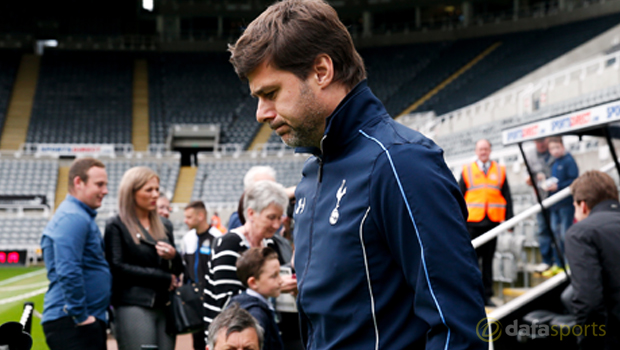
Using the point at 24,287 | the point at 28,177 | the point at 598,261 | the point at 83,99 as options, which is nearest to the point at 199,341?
the point at 24,287

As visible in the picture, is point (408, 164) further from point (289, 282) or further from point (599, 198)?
point (599, 198)

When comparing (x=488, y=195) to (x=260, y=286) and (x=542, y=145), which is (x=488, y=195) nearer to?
(x=542, y=145)

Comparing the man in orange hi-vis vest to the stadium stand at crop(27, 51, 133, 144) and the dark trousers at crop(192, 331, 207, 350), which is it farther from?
the stadium stand at crop(27, 51, 133, 144)

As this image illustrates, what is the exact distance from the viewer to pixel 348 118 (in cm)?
126

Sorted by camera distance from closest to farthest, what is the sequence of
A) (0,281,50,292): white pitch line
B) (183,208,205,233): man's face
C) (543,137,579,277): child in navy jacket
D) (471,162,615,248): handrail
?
(0,281,50,292): white pitch line
(543,137,579,277): child in navy jacket
(471,162,615,248): handrail
(183,208,205,233): man's face

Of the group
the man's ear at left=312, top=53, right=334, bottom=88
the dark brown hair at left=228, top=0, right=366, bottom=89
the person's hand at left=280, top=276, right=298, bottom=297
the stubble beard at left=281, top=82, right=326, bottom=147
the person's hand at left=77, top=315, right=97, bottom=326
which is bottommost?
the person's hand at left=77, top=315, right=97, bottom=326

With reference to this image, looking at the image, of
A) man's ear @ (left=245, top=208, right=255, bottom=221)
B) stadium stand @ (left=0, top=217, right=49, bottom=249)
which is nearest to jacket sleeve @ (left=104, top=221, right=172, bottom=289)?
man's ear @ (left=245, top=208, right=255, bottom=221)

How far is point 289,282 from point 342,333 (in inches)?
61.4

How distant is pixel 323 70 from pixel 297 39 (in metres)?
0.09

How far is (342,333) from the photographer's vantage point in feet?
3.85

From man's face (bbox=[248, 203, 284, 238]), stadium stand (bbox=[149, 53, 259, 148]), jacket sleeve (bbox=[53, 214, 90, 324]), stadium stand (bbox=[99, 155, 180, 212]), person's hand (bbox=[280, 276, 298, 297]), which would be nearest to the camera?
person's hand (bbox=[280, 276, 298, 297])

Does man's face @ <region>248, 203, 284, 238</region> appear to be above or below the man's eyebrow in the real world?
below

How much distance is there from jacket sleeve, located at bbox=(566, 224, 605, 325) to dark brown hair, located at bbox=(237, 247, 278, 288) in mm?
1673

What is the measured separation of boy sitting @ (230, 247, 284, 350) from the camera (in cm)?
257
